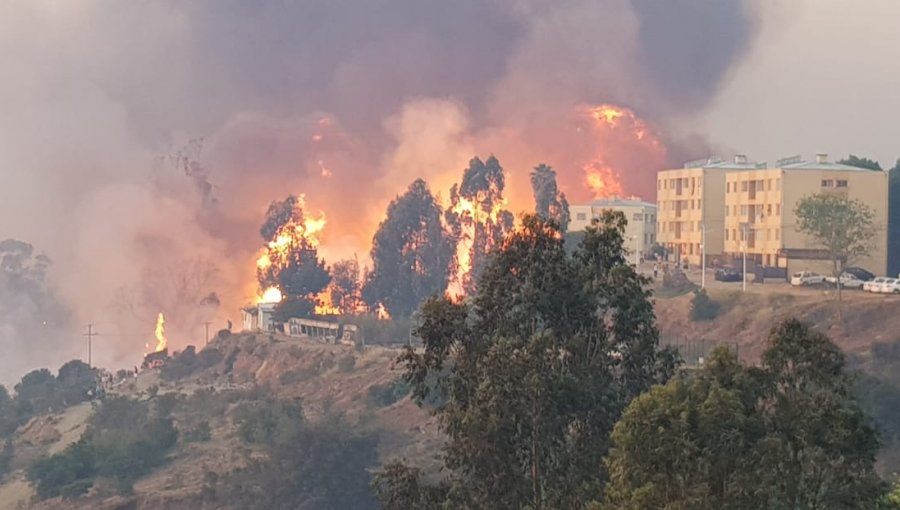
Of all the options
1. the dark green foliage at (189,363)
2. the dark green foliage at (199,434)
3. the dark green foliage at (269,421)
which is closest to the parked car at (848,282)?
the dark green foliage at (269,421)

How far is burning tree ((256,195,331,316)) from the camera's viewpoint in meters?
131

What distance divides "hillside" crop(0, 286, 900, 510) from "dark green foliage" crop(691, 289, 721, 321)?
0.42m

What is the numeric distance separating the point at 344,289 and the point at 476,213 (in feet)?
37.8

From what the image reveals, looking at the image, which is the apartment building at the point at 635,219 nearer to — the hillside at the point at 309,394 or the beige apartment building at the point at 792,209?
the beige apartment building at the point at 792,209

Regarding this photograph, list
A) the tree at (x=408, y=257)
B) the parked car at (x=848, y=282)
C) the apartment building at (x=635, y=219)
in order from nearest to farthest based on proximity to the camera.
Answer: the parked car at (x=848, y=282) < the tree at (x=408, y=257) < the apartment building at (x=635, y=219)

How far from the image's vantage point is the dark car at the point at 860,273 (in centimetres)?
11494

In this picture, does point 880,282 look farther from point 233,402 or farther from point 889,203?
point 233,402

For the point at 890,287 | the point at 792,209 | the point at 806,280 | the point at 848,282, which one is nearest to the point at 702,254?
the point at 792,209

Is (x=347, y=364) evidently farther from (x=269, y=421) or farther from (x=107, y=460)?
(x=107, y=460)

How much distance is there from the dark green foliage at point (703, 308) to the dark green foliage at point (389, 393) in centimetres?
1896

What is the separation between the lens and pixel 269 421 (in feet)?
317

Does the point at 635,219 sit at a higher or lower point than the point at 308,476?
higher

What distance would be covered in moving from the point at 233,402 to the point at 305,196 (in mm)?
36472

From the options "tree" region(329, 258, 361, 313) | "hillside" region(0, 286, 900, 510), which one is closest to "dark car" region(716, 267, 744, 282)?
"hillside" region(0, 286, 900, 510)
